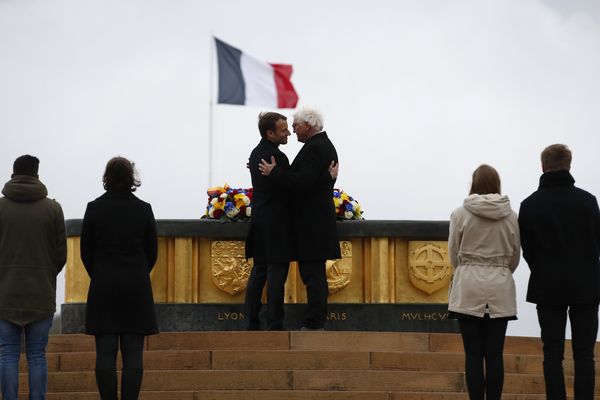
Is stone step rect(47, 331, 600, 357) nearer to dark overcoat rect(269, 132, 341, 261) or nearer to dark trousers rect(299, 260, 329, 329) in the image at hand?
dark trousers rect(299, 260, 329, 329)

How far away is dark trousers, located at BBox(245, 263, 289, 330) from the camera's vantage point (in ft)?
38.4

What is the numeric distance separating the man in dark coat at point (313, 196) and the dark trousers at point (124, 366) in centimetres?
290

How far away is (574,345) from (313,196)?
3389 mm

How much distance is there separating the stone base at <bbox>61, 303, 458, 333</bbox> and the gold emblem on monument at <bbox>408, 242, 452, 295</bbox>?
0.22 meters

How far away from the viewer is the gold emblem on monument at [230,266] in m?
13.8

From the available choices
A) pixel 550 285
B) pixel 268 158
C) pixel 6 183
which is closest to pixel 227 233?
pixel 268 158

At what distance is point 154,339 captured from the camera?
11758 mm

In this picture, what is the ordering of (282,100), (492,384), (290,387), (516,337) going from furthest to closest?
(282,100) < (516,337) < (290,387) < (492,384)

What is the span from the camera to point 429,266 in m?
14.0

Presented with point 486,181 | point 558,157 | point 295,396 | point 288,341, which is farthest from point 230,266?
point 558,157

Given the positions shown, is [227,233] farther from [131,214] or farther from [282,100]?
[282,100]

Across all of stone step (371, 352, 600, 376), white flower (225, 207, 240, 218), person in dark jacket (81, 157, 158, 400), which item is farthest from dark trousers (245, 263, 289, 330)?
person in dark jacket (81, 157, 158, 400)

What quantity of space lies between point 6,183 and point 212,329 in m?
4.94

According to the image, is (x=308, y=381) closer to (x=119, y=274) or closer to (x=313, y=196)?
(x=313, y=196)
